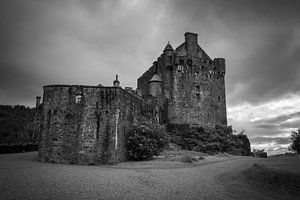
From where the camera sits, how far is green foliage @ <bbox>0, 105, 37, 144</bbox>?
5394 centimetres

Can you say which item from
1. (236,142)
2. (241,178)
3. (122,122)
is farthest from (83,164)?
(236,142)

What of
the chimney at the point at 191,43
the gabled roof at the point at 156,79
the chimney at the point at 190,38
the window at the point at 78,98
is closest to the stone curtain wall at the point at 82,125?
the window at the point at 78,98

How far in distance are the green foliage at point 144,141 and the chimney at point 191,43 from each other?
22.8 metres

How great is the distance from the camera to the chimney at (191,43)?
4528 cm

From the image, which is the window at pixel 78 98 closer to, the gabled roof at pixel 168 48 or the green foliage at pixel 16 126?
the gabled roof at pixel 168 48

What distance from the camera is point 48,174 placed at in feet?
48.6

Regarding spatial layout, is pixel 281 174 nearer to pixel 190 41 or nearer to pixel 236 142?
pixel 236 142

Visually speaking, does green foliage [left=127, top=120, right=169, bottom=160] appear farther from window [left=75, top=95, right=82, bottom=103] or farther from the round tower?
the round tower

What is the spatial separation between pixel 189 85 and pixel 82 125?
999 inches

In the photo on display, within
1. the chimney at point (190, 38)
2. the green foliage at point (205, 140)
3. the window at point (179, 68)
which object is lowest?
the green foliage at point (205, 140)

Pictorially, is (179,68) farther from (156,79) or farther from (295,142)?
(295,142)

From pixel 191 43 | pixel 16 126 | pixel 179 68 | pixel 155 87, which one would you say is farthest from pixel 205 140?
pixel 16 126

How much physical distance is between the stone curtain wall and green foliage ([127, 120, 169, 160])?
4.65 feet

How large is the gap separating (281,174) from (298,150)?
33403mm
